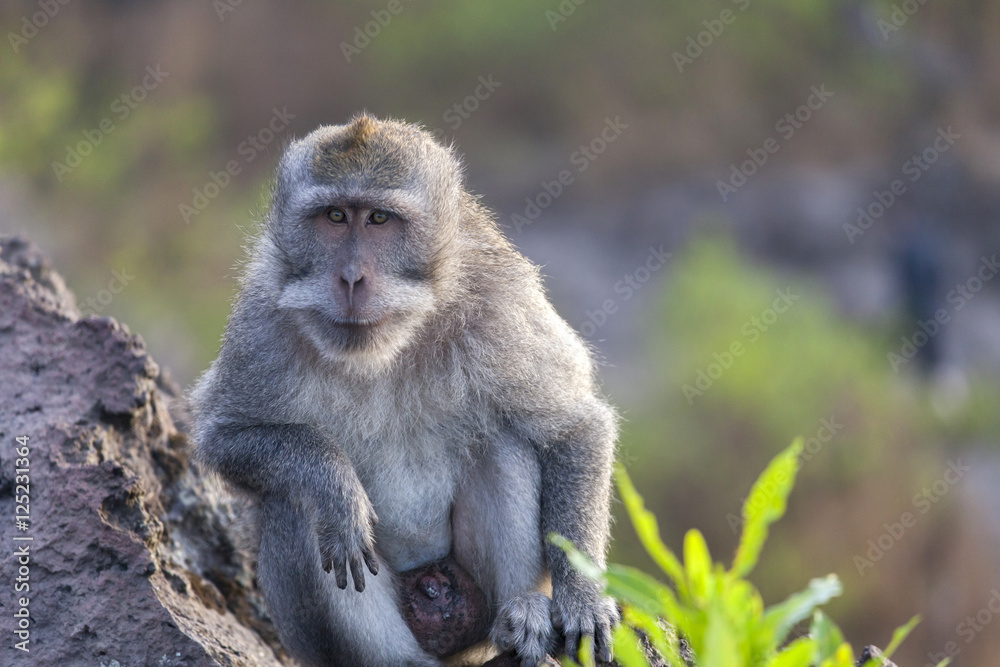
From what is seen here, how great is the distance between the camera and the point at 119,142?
49.8ft

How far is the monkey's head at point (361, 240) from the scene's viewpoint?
3959 millimetres

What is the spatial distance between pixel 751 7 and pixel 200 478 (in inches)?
569

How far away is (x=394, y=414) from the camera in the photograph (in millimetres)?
4375

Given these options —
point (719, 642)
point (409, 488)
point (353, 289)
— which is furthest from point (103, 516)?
point (719, 642)

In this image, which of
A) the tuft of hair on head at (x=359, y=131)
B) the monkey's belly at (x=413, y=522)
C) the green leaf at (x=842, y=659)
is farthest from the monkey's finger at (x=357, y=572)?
the green leaf at (x=842, y=659)

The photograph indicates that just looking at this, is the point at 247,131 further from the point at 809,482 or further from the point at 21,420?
the point at 21,420

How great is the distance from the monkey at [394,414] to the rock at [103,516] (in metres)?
0.42

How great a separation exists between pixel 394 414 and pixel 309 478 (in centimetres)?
53

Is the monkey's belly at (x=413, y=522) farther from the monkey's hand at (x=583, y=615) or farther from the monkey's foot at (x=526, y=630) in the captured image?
the monkey's hand at (x=583, y=615)

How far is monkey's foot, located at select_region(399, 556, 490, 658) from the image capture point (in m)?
4.38

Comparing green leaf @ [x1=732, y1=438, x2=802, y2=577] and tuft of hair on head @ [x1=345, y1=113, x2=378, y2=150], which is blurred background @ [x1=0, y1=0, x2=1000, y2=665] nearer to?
tuft of hair on head @ [x1=345, y1=113, x2=378, y2=150]

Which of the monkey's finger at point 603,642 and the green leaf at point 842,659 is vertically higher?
the monkey's finger at point 603,642

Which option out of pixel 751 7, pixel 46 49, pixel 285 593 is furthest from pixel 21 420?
pixel 751 7

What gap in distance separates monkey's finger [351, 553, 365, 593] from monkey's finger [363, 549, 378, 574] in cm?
3
